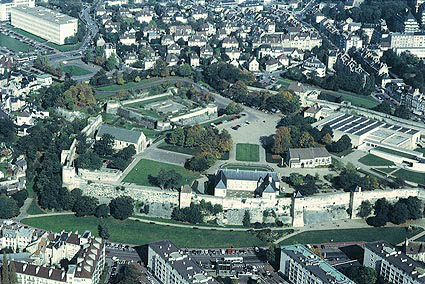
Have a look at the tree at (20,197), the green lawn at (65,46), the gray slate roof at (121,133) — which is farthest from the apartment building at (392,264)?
the green lawn at (65,46)

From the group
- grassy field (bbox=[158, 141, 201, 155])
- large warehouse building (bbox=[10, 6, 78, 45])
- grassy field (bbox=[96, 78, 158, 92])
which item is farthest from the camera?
large warehouse building (bbox=[10, 6, 78, 45])

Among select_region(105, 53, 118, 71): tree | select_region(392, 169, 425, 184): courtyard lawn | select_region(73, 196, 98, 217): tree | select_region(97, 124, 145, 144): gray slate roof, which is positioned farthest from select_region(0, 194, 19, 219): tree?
select_region(105, 53, 118, 71): tree

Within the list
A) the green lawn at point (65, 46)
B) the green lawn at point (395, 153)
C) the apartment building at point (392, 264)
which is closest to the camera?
the apartment building at point (392, 264)

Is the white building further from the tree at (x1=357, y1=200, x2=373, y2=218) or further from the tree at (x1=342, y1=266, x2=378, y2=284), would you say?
the tree at (x1=342, y1=266, x2=378, y2=284)

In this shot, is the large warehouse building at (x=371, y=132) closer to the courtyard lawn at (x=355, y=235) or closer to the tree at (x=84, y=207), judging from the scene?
the courtyard lawn at (x=355, y=235)

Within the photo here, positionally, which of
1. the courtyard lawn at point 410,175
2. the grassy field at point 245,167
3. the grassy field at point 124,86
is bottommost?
the courtyard lawn at point 410,175

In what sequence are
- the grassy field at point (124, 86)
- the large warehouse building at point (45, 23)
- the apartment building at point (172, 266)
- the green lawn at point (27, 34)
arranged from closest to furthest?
the apartment building at point (172, 266), the grassy field at point (124, 86), the large warehouse building at point (45, 23), the green lawn at point (27, 34)

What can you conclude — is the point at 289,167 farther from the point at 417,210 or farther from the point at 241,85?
the point at 241,85

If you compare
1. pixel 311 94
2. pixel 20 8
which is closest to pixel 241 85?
pixel 311 94
